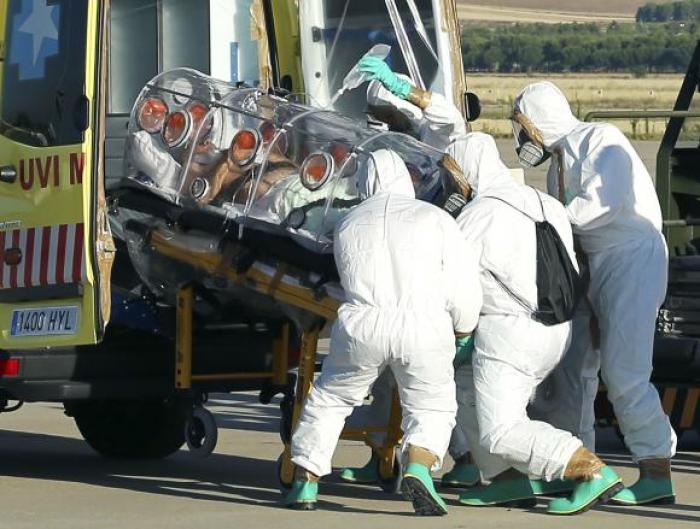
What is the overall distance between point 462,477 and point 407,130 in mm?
1765

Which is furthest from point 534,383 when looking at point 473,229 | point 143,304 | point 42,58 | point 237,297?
point 42,58

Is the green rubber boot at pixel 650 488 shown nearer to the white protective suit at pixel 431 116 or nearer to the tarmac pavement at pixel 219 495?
the tarmac pavement at pixel 219 495

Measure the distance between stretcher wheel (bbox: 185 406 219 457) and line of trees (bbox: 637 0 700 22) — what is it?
109m

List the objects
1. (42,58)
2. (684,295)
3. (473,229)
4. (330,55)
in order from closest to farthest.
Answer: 1. (473,229)
2. (42,58)
3. (684,295)
4. (330,55)

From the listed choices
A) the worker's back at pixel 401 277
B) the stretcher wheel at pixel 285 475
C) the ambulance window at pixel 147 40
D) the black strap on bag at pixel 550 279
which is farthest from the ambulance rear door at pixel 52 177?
the ambulance window at pixel 147 40

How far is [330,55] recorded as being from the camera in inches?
433

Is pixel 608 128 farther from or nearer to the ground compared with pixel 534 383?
farther from the ground

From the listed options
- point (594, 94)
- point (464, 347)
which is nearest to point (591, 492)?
point (464, 347)

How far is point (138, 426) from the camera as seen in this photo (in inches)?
418

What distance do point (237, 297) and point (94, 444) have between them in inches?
75.3

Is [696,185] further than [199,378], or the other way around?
[696,185]

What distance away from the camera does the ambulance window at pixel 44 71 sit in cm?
905

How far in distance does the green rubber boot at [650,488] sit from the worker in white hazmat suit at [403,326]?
93 cm

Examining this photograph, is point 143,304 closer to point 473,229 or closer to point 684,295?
point 473,229
